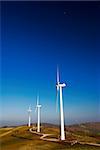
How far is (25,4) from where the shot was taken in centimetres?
705

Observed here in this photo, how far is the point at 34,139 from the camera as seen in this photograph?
6758 millimetres

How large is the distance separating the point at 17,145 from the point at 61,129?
3.03 ft

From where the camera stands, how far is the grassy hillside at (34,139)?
6504mm

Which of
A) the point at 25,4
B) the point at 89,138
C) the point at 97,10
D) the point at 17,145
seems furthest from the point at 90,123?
the point at 25,4

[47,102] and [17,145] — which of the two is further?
[47,102]

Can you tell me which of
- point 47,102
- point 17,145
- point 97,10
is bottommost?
point 17,145

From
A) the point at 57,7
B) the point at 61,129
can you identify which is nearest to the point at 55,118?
the point at 61,129

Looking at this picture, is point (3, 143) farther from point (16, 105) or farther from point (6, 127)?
point (16, 105)

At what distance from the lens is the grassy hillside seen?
650 cm

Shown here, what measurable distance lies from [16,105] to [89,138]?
164 centimetres

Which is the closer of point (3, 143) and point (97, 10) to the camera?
point (3, 143)

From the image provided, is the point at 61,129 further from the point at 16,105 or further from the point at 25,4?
the point at 25,4

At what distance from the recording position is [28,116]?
7.07 meters

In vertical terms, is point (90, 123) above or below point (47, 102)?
below
